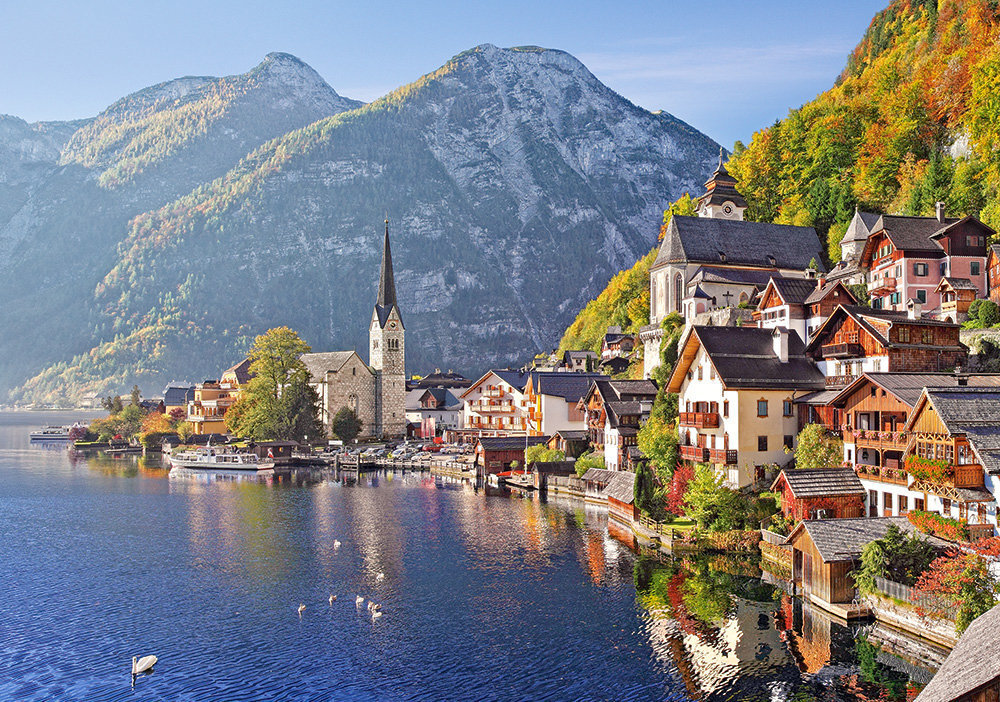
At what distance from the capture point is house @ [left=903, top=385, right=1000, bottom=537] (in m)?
34.8

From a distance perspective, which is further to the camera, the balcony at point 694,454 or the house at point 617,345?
the house at point 617,345

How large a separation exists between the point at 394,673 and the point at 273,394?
98.2 meters

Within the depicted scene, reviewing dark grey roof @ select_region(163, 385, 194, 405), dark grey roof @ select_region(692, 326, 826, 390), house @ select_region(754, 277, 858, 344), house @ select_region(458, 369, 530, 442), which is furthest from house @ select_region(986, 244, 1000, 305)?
dark grey roof @ select_region(163, 385, 194, 405)

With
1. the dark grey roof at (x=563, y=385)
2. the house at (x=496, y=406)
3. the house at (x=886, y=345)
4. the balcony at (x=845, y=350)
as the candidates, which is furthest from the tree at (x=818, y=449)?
the house at (x=496, y=406)

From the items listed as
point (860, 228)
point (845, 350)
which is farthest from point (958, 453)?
point (860, 228)

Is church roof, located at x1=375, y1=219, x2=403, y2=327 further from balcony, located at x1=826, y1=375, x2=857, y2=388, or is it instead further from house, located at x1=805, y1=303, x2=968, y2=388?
balcony, located at x1=826, y1=375, x2=857, y2=388

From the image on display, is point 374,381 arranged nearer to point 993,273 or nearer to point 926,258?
point 926,258

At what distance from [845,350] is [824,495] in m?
12.7

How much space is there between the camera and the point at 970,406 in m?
37.4

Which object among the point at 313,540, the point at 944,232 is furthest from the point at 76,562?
the point at 944,232

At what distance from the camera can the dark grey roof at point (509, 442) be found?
307ft

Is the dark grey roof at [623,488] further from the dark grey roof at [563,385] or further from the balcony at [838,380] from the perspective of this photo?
the dark grey roof at [563,385]

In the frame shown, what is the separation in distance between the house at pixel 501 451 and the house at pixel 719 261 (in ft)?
55.8

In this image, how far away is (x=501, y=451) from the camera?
93.4 metres
